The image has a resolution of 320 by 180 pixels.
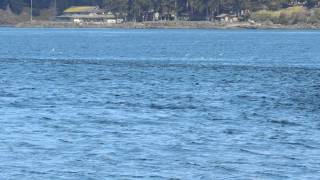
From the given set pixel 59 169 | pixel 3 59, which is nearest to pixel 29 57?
pixel 3 59

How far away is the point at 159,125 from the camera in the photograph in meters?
38.3

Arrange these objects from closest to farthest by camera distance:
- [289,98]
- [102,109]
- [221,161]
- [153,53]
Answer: [221,161]
[102,109]
[289,98]
[153,53]

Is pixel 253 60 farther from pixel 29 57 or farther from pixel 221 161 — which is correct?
pixel 221 161

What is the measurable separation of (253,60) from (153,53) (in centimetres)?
1800

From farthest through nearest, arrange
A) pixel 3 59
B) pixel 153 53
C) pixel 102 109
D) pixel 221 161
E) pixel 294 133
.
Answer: pixel 153 53, pixel 3 59, pixel 102 109, pixel 294 133, pixel 221 161

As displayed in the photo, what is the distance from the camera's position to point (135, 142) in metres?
33.8

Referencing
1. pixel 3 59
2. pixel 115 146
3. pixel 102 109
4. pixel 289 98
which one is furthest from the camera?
pixel 3 59

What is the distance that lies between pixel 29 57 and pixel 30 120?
57944mm

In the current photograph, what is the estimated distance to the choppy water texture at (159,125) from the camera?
29453mm

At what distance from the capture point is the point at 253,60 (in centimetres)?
9281

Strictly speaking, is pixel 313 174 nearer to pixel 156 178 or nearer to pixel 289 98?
pixel 156 178

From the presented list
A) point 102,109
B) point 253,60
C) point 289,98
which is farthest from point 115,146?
point 253,60

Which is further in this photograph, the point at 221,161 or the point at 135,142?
the point at 135,142

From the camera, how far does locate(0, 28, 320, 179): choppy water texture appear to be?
29.5 metres
